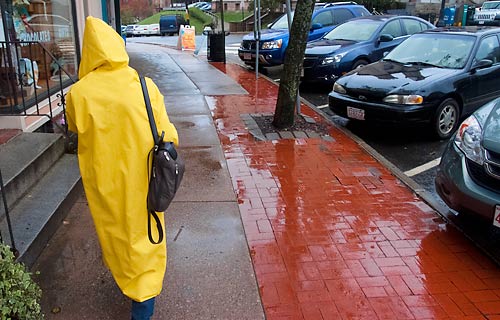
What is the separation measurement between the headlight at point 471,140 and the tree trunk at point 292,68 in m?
3.21

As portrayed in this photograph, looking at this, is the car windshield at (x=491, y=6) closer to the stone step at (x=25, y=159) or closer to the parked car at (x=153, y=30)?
the parked car at (x=153, y=30)

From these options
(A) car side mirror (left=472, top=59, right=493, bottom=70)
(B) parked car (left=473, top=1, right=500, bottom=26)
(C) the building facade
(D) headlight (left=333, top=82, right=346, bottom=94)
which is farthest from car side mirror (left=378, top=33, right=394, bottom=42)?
(B) parked car (left=473, top=1, right=500, bottom=26)

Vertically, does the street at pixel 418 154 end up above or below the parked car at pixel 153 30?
below

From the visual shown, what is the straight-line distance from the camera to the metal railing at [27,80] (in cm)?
548

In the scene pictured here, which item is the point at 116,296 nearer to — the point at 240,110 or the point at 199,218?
the point at 199,218

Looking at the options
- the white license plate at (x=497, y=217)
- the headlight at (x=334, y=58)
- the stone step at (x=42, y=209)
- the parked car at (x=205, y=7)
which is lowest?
the stone step at (x=42, y=209)

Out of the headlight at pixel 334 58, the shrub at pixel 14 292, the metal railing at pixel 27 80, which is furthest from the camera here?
the headlight at pixel 334 58

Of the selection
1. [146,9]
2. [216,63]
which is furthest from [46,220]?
[146,9]

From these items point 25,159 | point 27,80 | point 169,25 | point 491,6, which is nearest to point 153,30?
point 169,25

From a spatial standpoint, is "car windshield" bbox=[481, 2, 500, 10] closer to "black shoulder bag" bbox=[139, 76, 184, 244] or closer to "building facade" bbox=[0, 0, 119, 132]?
"building facade" bbox=[0, 0, 119, 132]

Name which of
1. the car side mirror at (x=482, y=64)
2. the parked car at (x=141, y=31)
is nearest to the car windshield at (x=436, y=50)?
the car side mirror at (x=482, y=64)

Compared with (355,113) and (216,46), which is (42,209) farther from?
(216,46)

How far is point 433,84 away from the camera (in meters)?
6.66

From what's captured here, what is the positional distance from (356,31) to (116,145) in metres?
9.68
